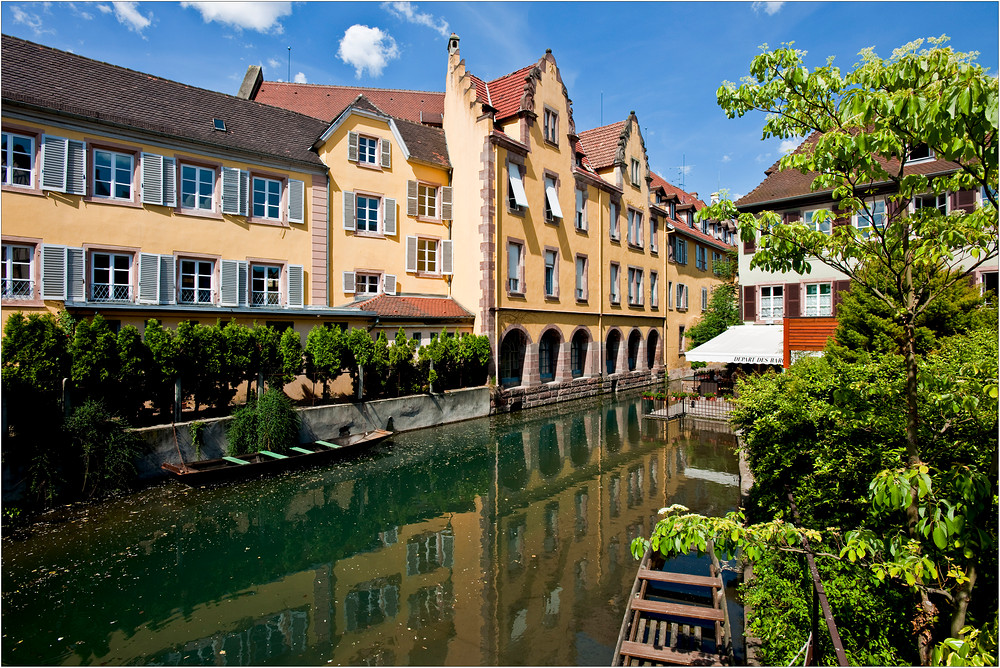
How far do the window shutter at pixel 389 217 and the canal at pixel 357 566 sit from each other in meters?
11.6

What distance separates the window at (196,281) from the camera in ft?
64.7

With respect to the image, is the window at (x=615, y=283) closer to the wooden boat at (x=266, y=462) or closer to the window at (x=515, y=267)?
the window at (x=515, y=267)

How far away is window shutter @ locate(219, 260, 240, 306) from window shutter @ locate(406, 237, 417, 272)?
7.27 metres

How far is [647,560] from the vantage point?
27.1ft

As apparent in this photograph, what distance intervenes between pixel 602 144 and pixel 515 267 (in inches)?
533

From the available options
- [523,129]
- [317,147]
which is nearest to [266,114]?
[317,147]

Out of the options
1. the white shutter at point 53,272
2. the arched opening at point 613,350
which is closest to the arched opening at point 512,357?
the arched opening at point 613,350

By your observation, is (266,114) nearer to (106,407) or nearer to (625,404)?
(106,407)

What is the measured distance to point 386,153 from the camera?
24.9m

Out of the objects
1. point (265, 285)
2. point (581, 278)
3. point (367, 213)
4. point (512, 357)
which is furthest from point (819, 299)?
point (265, 285)

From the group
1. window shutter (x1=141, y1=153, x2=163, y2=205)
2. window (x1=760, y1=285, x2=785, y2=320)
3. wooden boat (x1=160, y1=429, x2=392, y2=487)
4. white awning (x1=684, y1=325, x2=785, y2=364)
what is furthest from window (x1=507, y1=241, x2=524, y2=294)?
window shutter (x1=141, y1=153, x2=163, y2=205)

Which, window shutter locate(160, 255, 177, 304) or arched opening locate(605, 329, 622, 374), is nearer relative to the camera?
window shutter locate(160, 255, 177, 304)

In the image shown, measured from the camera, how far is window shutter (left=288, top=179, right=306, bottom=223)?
22.0 m

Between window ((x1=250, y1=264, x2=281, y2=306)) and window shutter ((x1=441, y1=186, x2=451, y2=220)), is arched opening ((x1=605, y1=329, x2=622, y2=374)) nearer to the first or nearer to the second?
window shutter ((x1=441, y1=186, x2=451, y2=220))
